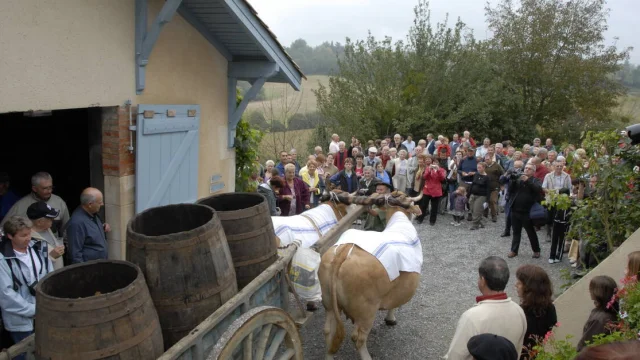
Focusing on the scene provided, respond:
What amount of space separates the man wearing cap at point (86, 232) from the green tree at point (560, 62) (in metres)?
18.9

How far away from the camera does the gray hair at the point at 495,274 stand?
10.1 feet

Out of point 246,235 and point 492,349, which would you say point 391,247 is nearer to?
point 246,235

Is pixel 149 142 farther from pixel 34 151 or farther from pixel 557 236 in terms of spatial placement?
pixel 557 236

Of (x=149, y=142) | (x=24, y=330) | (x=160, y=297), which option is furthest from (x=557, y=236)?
(x=24, y=330)

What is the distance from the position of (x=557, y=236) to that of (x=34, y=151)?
816 centimetres

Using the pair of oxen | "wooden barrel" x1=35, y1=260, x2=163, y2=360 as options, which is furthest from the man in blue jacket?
"wooden barrel" x1=35, y1=260, x2=163, y2=360

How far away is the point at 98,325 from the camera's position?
7.48 feet

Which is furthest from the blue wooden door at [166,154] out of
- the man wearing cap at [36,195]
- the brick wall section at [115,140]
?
the man wearing cap at [36,195]

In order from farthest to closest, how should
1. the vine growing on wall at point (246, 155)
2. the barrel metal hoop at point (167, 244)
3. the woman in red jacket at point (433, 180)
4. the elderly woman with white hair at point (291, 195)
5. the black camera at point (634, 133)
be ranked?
the woman in red jacket at point (433, 180) < the elderly woman with white hair at point (291, 195) < the vine growing on wall at point (246, 155) < the black camera at point (634, 133) < the barrel metal hoop at point (167, 244)

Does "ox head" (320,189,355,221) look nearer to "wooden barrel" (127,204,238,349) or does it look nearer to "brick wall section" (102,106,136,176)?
"brick wall section" (102,106,136,176)

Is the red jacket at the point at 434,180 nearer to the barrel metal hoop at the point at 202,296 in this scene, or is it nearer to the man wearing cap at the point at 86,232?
the man wearing cap at the point at 86,232

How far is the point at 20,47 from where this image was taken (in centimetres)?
369

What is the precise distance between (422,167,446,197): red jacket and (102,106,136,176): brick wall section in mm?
6824

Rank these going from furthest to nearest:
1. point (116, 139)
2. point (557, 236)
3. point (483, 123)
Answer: point (483, 123) → point (557, 236) → point (116, 139)
